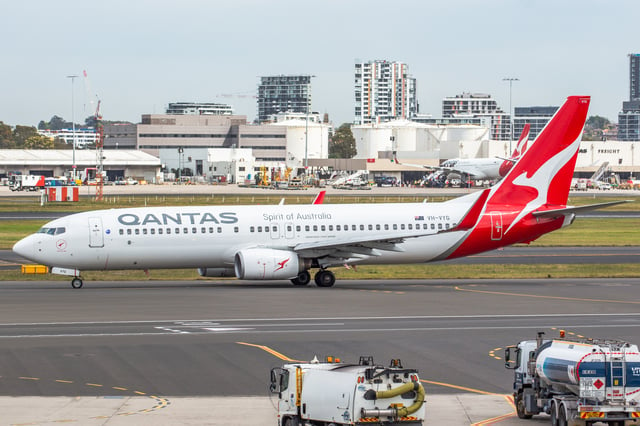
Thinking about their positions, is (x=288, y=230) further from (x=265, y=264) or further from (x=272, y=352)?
(x=272, y=352)

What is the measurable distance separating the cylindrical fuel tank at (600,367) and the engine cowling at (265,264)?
26783 millimetres

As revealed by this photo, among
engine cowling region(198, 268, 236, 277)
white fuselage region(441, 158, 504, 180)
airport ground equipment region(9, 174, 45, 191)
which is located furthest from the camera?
white fuselage region(441, 158, 504, 180)

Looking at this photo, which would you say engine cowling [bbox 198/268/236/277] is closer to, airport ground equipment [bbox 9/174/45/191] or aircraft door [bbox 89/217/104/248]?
aircraft door [bbox 89/217/104/248]

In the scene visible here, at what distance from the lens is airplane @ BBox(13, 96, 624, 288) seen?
46.1 m

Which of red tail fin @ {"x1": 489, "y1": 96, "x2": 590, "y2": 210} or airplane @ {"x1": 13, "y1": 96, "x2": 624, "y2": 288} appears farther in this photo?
red tail fin @ {"x1": 489, "y1": 96, "x2": 590, "y2": 210}

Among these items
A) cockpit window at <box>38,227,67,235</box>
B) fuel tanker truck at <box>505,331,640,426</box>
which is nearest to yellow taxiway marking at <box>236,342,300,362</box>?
fuel tanker truck at <box>505,331,640,426</box>

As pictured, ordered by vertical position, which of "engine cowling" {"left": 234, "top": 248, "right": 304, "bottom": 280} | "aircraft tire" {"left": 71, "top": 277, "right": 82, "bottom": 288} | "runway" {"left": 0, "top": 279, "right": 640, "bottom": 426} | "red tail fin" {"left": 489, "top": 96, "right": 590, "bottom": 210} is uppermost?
"red tail fin" {"left": 489, "top": 96, "right": 590, "bottom": 210}

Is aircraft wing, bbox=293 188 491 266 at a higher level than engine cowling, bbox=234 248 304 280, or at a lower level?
higher

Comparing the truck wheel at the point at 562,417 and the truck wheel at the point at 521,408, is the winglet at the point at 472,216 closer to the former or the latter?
the truck wheel at the point at 521,408

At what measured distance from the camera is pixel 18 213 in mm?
96500

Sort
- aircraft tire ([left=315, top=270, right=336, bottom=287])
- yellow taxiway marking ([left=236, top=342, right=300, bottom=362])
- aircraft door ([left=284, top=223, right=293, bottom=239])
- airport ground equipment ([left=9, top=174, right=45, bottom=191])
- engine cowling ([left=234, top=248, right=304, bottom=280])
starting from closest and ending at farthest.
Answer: yellow taxiway marking ([left=236, top=342, right=300, bottom=362]), engine cowling ([left=234, top=248, right=304, bottom=280]), aircraft tire ([left=315, top=270, right=336, bottom=287]), aircraft door ([left=284, top=223, right=293, bottom=239]), airport ground equipment ([left=9, top=174, right=45, bottom=191])

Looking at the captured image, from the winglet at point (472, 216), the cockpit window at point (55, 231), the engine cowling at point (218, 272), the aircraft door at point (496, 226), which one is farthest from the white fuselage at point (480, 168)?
the cockpit window at point (55, 231)

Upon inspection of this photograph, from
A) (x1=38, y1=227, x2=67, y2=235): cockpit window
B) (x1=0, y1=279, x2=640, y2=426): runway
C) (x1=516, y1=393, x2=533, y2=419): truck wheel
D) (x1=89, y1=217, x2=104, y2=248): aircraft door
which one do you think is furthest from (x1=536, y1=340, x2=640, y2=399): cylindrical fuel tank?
(x1=38, y1=227, x2=67, y2=235): cockpit window

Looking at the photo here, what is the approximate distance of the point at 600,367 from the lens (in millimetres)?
18750
